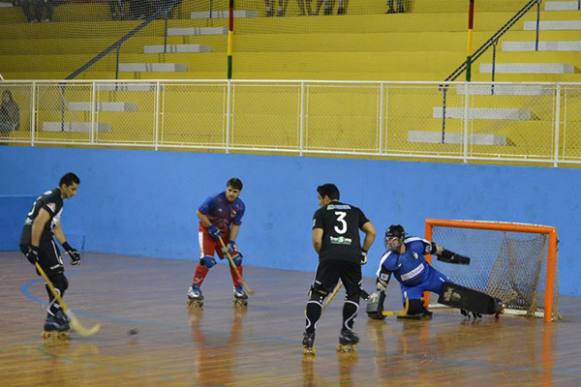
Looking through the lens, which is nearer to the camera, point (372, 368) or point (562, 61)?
point (372, 368)

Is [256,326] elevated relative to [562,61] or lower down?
lower down

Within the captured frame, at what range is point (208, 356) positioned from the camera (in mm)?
12453

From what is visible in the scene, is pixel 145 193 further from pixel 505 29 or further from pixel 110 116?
pixel 505 29

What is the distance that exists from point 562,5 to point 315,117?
589 centimetres

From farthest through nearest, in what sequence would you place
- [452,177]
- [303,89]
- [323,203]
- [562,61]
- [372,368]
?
1. [562,61]
2. [303,89]
3. [452,177]
4. [323,203]
5. [372,368]

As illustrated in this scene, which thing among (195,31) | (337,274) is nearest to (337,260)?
(337,274)

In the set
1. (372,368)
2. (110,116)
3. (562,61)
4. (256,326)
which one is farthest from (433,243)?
(110,116)

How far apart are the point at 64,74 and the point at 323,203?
15607 mm

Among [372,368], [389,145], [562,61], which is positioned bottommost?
[372,368]

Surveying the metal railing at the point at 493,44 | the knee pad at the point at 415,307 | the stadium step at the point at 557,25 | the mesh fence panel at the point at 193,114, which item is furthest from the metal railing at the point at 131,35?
the knee pad at the point at 415,307

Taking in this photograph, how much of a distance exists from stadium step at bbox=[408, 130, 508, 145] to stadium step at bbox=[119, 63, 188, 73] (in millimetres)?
7749

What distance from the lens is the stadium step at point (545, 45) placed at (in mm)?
22625

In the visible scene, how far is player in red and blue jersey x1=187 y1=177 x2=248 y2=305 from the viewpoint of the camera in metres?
16.3

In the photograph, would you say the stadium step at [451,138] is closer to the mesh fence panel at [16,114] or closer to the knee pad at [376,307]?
the knee pad at [376,307]
